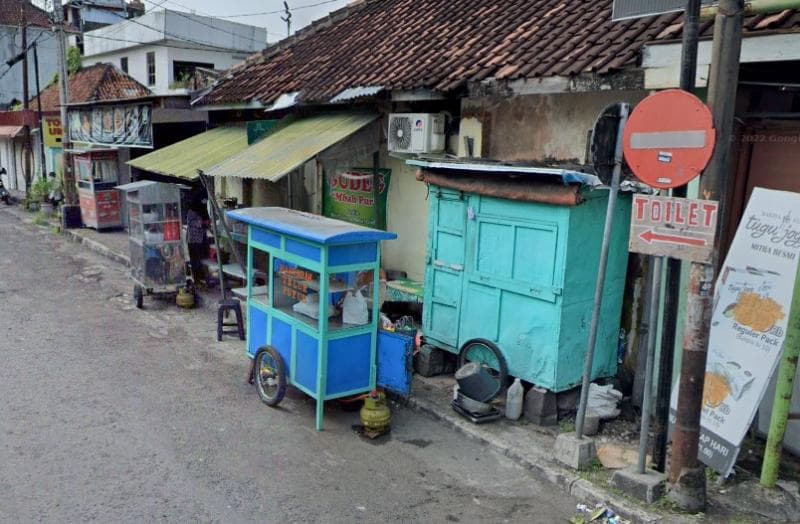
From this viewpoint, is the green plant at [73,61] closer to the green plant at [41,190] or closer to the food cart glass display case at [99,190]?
the green plant at [41,190]

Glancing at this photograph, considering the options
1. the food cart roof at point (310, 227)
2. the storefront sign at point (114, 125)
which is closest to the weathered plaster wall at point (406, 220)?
the food cart roof at point (310, 227)

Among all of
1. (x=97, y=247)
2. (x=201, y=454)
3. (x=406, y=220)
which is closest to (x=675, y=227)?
(x=201, y=454)

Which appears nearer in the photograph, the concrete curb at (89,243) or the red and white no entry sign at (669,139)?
the red and white no entry sign at (669,139)

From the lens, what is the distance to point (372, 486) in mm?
5242

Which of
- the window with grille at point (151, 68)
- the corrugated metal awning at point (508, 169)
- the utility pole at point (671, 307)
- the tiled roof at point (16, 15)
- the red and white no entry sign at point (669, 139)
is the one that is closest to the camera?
the red and white no entry sign at point (669, 139)

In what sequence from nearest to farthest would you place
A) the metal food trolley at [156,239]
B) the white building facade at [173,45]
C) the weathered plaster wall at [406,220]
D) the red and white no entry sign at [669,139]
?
the red and white no entry sign at [669,139]
the weathered plaster wall at [406,220]
the metal food trolley at [156,239]
the white building facade at [173,45]

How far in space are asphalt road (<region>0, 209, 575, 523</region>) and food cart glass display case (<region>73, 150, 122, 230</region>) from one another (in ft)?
31.7

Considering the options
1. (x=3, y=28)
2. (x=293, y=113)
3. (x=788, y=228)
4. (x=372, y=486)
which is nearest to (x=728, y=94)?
(x=788, y=228)

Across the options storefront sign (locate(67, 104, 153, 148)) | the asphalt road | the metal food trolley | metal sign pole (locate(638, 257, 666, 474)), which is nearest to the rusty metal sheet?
metal sign pole (locate(638, 257, 666, 474))

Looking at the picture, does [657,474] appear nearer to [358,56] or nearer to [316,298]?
[316,298]

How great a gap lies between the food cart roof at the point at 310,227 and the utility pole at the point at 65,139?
13.1 metres

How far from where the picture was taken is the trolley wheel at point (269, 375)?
21.4ft

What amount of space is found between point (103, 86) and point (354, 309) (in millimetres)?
22527

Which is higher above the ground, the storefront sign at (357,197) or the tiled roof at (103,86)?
the tiled roof at (103,86)
